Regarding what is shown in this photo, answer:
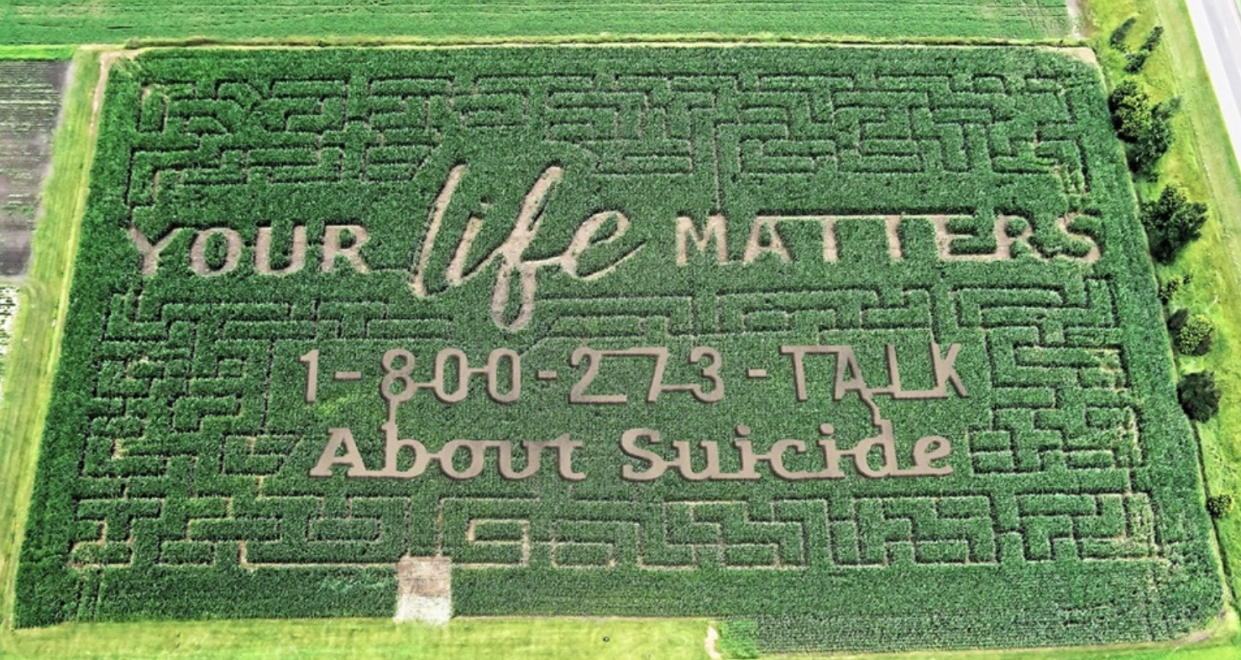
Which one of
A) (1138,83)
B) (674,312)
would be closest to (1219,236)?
(1138,83)

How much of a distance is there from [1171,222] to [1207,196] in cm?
242

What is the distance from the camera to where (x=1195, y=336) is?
2166 cm

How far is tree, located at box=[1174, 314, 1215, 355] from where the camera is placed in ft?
70.9

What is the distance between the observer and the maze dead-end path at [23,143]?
22.7 metres

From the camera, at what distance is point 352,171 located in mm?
23453

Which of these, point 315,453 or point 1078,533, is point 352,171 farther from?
point 1078,533

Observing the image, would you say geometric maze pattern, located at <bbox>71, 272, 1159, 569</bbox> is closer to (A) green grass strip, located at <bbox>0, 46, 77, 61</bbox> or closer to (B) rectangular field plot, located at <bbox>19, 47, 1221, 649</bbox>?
(B) rectangular field plot, located at <bbox>19, 47, 1221, 649</bbox>

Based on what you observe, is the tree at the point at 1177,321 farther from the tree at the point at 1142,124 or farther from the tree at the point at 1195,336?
the tree at the point at 1142,124

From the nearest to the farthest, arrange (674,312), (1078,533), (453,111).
A: (1078,533), (674,312), (453,111)

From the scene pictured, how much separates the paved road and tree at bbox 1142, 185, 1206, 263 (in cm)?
340

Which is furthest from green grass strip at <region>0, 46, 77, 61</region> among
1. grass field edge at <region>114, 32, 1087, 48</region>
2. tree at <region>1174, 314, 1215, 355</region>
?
tree at <region>1174, 314, 1215, 355</region>

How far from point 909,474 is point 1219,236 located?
38.9ft

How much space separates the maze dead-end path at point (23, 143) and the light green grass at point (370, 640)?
10277mm

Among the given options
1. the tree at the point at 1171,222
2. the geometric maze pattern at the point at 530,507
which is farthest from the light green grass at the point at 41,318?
the tree at the point at 1171,222
